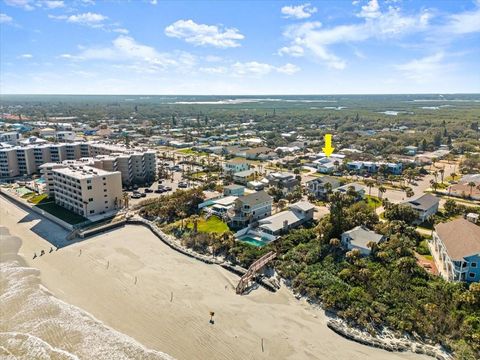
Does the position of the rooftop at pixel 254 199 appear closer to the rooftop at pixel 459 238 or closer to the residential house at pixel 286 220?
the residential house at pixel 286 220

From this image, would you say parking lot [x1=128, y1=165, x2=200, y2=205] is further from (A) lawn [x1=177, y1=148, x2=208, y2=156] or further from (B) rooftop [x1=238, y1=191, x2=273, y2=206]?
(A) lawn [x1=177, y1=148, x2=208, y2=156]

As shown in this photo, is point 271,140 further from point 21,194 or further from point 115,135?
point 21,194

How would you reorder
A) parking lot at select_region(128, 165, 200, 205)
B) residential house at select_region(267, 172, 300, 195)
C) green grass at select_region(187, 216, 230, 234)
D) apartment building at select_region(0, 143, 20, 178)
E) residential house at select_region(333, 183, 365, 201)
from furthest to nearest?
apartment building at select_region(0, 143, 20, 178) < residential house at select_region(267, 172, 300, 195) < parking lot at select_region(128, 165, 200, 205) < residential house at select_region(333, 183, 365, 201) < green grass at select_region(187, 216, 230, 234)

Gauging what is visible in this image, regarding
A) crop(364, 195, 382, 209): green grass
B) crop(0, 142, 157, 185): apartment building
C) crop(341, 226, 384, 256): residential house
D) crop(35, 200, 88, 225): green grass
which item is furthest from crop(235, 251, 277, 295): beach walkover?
crop(0, 142, 157, 185): apartment building

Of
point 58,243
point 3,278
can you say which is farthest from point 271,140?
point 3,278

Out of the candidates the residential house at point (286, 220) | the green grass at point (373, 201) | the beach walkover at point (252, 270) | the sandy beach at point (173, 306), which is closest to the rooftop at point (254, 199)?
the residential house at point (286, 220)

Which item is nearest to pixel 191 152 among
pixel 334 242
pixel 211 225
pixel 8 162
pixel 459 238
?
pixel 8 162
